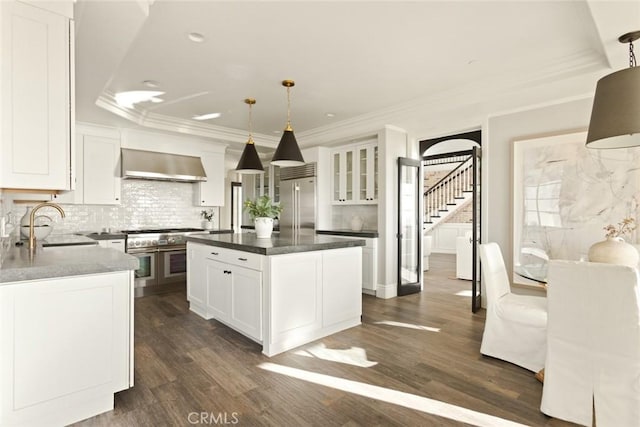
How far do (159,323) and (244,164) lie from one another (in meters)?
2.02

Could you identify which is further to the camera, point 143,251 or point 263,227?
point 143,251

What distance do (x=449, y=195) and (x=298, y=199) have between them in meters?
5.67

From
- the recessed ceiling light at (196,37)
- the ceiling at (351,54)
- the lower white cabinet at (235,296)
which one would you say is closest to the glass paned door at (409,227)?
the ceiling at (351,54)

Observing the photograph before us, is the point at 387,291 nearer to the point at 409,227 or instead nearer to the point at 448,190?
the point at 409,227

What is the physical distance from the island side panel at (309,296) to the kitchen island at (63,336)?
1.08 metres

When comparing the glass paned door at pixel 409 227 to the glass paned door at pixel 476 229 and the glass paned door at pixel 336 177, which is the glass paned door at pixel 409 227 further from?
the glass paned door at pixel 336 177

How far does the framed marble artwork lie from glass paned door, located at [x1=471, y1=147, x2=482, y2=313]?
405 mm

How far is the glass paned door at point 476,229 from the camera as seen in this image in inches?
159

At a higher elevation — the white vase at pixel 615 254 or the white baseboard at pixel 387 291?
the white vase at pixel 615 254

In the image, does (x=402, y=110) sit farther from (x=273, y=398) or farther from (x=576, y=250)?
(x=273, y=398)

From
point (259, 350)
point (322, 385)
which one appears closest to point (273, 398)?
point (322, 385)

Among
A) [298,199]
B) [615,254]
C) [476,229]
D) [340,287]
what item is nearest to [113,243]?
[298,199]

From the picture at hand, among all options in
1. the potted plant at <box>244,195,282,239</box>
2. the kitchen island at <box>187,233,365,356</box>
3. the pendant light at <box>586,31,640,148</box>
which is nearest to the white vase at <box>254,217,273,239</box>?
the potted plant at <box>244,195,282,239</box>

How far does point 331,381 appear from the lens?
2.39 m
